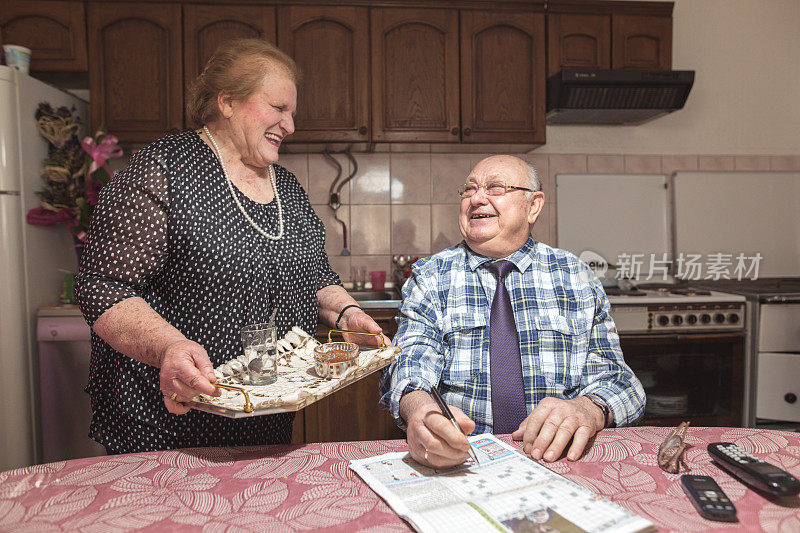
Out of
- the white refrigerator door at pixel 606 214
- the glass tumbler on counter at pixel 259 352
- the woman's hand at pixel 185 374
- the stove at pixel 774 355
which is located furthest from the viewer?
the white refrigerator door at pixel 606 214

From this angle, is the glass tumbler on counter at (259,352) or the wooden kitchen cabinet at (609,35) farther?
the wooden kitchen cabinet at (609,35)

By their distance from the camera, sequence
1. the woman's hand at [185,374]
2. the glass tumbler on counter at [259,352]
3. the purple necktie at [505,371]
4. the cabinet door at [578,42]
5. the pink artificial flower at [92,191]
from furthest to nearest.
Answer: the cabinet door at [578,42] → the pink artificial flower at [92,191] → the purple necktie at [505,371] → the glass tumbler on counter at [259,352] → the woman's hand at [185,374]

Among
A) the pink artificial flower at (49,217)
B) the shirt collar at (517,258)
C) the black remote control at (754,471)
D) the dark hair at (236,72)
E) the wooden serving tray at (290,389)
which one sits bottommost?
the black remote control at (754,471)

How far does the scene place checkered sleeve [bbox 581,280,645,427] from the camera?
4.09ft

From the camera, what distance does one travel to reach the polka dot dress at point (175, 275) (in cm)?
116

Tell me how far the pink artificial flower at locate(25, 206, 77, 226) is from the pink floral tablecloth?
193cm

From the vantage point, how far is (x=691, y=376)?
277cm

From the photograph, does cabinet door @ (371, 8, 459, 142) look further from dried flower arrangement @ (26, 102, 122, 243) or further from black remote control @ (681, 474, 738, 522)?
black remote control @ (681, 474, 738, 522)

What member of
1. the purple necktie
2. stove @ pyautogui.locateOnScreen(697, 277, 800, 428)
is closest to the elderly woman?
the purple necktie

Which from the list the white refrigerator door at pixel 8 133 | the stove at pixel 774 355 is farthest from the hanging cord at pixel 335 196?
the stove at pixel 774 355

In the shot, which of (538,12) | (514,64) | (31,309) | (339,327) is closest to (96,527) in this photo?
(339,327)

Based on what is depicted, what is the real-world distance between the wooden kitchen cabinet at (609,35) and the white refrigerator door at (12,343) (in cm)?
279

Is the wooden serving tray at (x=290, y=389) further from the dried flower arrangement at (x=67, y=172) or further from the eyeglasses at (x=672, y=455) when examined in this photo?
the dried flower arrangement at (x=67, y=172)

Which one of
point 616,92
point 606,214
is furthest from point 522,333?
point 606,214
